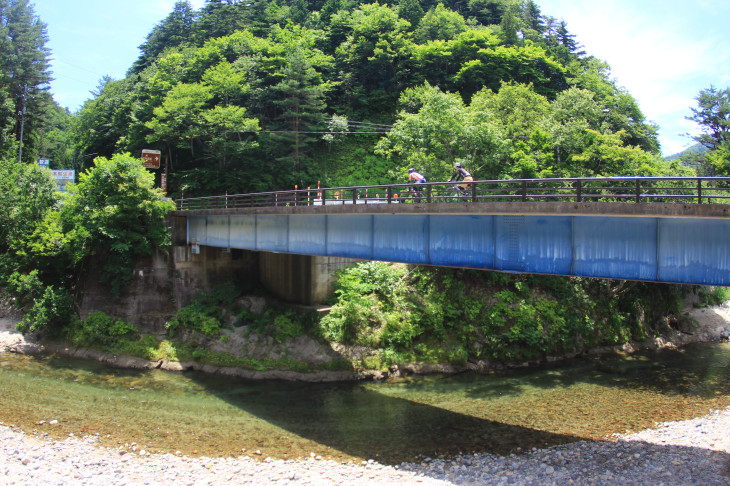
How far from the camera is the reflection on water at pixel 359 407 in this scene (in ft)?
45.8

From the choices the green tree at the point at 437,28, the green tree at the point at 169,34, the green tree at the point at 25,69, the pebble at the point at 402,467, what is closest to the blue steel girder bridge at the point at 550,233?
the pebble at the point at 402,467

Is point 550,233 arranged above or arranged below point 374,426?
above

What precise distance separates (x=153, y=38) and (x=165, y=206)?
54095mm

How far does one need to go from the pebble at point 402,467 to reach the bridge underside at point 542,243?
523 cm

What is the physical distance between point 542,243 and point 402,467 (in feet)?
23.8

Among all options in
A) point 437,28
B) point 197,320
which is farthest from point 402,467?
point 437,28

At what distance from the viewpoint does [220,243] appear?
24.3 metres

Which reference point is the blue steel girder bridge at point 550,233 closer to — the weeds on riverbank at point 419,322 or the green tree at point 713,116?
the weeds on riverbank at point 419,322

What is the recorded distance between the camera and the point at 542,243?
1234 cm

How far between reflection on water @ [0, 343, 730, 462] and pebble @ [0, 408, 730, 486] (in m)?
0.64

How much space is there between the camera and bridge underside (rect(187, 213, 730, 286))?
34.3 feet

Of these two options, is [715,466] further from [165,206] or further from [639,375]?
[165,206]

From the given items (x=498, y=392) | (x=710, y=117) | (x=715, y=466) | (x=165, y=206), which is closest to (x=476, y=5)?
(x=710, y=117)

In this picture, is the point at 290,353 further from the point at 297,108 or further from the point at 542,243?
the point at 297,108
